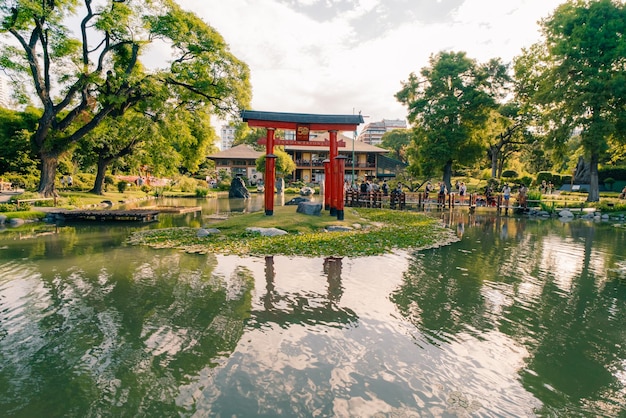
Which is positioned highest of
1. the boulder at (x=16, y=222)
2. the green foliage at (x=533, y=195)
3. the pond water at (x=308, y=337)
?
the green foliage at (x=533, y=195)

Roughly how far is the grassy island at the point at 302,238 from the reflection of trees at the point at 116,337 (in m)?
2.47

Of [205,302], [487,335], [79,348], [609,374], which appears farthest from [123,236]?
[609,374]

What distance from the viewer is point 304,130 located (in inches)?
644

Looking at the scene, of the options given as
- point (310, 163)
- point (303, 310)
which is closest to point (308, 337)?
point (303, 310)

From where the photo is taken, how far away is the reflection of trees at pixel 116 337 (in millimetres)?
3801

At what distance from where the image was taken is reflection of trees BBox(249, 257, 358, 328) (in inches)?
228

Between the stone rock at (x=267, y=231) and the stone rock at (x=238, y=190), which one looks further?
the stone rock at (x=238, y=190)

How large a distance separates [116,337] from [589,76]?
108ft

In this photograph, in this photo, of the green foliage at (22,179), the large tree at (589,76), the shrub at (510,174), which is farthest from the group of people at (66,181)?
the shrub at (510,174)

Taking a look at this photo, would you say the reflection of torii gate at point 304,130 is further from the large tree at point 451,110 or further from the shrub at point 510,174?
the shrub at point 510,174

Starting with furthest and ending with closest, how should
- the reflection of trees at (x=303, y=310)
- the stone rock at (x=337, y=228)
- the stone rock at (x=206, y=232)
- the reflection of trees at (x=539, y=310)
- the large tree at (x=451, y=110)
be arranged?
the large tree at (x=451, y=110) → the stone rock at (x=337, y=228) → the stone rock at (x=206, y=232) → the reflection of trees at (x=303, y=310) → the reflection of trees at (x=539, y=310)

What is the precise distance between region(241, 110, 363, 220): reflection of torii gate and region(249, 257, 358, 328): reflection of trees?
26.2 ft

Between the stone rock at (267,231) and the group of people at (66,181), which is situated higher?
the group of people at (66,181)

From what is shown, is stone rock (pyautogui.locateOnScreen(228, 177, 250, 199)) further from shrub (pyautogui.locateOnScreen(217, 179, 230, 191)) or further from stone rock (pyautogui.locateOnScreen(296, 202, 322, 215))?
stone rock (pyautogui.locateOnScreen(296, 202, 322, 215))
